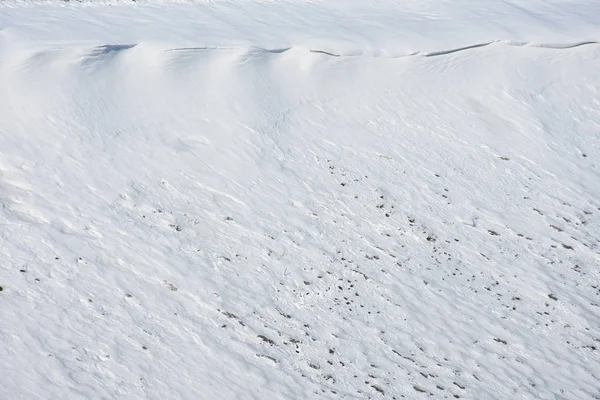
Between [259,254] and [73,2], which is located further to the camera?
[73,2]

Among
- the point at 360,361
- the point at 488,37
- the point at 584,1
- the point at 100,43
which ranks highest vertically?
the point at 584,1

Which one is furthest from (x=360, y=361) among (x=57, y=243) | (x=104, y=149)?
(x=104, y=149)

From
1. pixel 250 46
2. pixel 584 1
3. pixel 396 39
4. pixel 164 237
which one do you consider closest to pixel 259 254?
pixel 164 237

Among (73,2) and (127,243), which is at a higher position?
(73,2)

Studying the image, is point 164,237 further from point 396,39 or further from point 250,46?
point 396,39

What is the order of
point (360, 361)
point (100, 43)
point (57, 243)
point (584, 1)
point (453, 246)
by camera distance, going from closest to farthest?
1. point (360, 361)
2. point (57, 243)
3. point (453, 246)
4. point (100, 43)
5. point (584, 1)

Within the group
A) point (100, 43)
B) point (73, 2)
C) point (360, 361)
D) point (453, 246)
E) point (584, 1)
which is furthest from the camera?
point (584, 1)

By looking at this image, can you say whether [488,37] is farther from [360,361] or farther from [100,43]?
[360,361]
